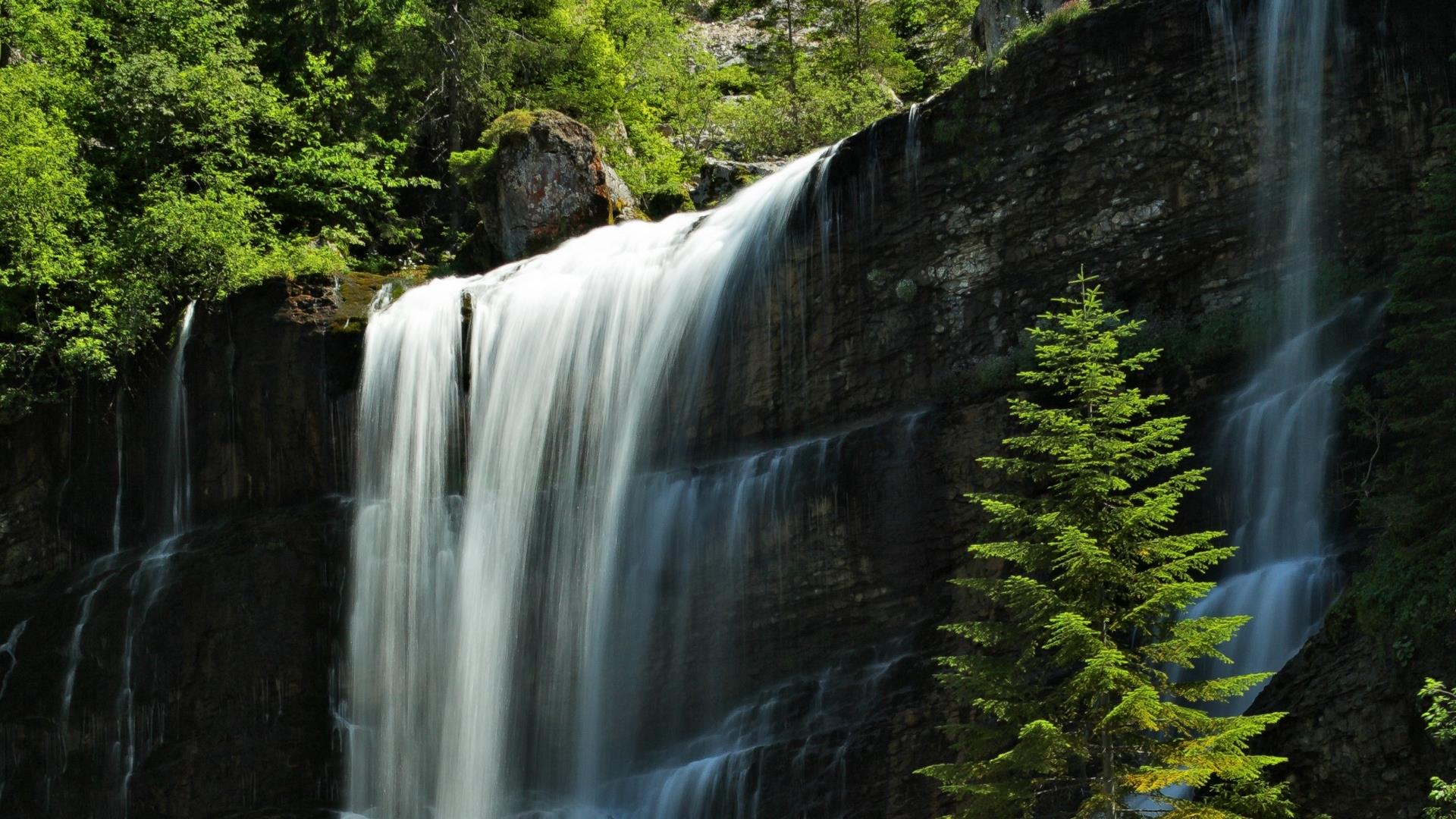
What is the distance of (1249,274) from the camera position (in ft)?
61.7

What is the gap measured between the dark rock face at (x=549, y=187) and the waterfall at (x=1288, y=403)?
564 inches

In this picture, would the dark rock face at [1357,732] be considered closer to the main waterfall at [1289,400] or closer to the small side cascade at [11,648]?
the main waterfall at [1289,400]

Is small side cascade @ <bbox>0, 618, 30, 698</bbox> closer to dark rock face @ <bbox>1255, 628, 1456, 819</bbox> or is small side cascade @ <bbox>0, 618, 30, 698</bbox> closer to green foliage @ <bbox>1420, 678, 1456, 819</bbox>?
dark rock face @ <bbox>1255, 628, 1456, 819</bbox>

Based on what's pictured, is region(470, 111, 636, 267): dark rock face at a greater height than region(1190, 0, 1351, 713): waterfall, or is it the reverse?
region(470, 111, 636, 267): dark rock face

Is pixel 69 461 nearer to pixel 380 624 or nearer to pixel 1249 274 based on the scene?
pixel 380 624

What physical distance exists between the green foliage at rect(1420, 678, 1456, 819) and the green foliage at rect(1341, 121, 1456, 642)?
1.32 metres

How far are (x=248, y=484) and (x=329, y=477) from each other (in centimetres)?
174

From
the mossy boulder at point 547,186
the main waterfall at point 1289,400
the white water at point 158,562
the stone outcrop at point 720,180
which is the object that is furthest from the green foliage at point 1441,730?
the stone outcrop at point 720,180

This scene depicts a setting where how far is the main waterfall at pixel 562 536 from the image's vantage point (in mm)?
20391

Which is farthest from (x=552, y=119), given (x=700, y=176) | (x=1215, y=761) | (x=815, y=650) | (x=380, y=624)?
(x=1215, y=761)

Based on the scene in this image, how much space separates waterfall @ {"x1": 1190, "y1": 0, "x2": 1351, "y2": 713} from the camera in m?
15.9

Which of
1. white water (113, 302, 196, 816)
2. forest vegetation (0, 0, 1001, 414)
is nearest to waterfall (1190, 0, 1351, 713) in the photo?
forest vegetation (0, 0, 1001, 414)

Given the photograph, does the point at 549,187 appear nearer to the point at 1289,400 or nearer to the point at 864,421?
the point at 864,421

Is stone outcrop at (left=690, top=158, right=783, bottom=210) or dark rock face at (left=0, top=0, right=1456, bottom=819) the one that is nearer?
dark rock face at (left=0, top=0, right=1456, bottom=819)
